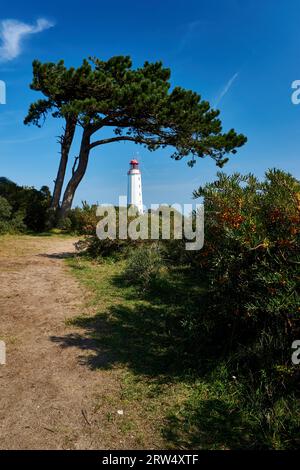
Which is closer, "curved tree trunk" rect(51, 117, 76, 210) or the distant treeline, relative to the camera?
the distant treeline

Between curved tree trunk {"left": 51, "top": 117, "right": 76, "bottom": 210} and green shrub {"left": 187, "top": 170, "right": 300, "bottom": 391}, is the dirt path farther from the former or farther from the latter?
curved tree trunk {"left": 51, "top": 117, "right": 76, "bottom": 210}

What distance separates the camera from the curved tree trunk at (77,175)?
19.0 metres

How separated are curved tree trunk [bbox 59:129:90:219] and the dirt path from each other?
486 inches

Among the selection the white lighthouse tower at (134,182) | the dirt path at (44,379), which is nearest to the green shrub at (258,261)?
the dirt path at (44,379)

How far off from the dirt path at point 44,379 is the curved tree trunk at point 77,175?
1235cm

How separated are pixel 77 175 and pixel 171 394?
669 inches

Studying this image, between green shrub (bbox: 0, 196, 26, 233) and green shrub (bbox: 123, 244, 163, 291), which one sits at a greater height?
green shrub (bbox: 0, 196, 26, 233)

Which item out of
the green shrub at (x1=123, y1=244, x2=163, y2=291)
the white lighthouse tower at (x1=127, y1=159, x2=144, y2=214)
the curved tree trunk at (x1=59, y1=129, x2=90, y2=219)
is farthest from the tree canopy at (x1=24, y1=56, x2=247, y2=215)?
the white lighthouse tower at (x1=127, y1=159, x2=144, y2=214)

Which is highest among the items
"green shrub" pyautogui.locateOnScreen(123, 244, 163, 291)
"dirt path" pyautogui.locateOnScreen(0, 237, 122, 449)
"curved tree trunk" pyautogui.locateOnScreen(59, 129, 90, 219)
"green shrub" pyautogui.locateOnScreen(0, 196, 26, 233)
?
"curved tree trunk" pyautogui.locateOnScreen(59, 129, 90, 219)

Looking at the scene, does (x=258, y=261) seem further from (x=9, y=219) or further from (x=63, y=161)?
(x=63, y=161)

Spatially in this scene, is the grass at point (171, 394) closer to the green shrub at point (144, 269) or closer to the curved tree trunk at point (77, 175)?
the green shrub at point (144, 269)

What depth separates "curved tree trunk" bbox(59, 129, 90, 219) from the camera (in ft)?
Answer: 62.3

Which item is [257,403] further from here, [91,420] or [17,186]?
[17,186]
